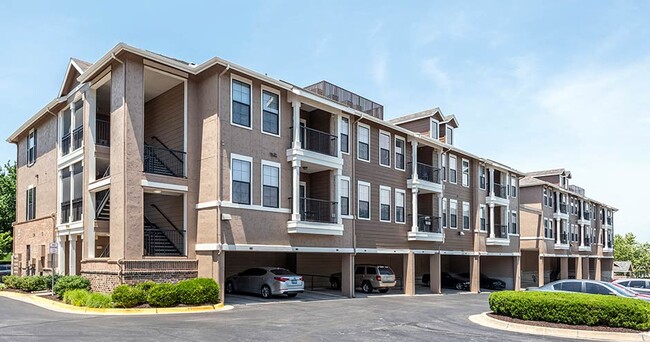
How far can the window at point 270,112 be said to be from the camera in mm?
24016

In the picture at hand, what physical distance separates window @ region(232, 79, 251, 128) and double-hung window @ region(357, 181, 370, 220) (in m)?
8.59

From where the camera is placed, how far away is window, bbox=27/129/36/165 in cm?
3197

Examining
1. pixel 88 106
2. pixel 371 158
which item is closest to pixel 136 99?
pixel 88 106

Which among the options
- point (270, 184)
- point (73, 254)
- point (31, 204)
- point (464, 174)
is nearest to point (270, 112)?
point (270, 184)

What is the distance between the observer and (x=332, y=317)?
60.5 feet

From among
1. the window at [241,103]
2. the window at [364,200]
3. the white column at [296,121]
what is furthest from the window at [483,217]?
the window at [241,103]

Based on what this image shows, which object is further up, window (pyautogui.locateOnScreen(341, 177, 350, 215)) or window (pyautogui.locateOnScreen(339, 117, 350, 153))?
window (pyautogui.locateOnScreen(339, 117, 350, 153))

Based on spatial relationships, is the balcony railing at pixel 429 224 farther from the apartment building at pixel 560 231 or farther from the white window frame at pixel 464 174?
the apartment building at pixel 560 231

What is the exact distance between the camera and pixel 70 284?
831 inches

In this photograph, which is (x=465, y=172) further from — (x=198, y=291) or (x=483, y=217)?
(x=198, y=291)

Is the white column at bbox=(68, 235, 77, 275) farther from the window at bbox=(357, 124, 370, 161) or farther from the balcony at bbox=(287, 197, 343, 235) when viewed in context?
→ the window at bbox=(357, 124, 370, 161)

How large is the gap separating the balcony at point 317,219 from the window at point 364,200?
2.81m

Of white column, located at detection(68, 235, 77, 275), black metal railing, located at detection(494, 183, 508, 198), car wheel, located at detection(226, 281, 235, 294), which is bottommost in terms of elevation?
car wheel, located at detection(226, 281, 235, 294)

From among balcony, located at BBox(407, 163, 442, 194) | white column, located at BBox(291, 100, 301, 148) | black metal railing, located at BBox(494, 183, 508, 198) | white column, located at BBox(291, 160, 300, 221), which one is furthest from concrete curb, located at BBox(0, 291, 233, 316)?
black metal railing, located at BBox(494, 183, 508, 198)
